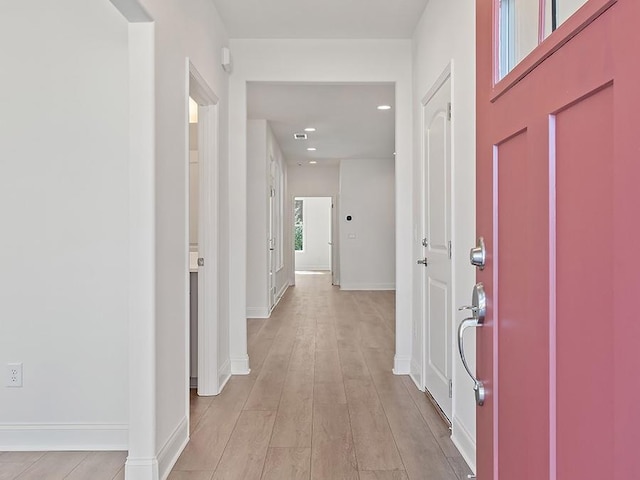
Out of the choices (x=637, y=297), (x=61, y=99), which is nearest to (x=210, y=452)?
(x=61, y=99)

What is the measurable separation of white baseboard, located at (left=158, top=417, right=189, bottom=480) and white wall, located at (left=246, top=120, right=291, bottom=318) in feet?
13.3

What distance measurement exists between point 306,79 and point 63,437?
9.49 ft

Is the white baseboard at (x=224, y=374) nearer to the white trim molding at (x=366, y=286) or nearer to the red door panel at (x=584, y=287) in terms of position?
the red door panel at (x=584, y=287)

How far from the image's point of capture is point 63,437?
251 cm

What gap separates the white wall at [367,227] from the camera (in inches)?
390

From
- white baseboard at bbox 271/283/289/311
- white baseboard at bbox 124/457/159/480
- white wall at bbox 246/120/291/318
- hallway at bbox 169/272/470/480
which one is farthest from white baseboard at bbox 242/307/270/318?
white baseboard at bbox 124/457/159/480

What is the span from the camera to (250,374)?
3.92 m

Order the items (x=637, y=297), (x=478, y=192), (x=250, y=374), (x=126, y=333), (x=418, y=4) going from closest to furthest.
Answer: (x=637, y=297) → (x=478, y=192) → (x=126, y=333) → (x=418, y=4) → (x=250, y=374)

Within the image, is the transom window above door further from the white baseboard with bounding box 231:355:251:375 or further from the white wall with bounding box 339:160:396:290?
the white wall with bounding box 339:160:396:290

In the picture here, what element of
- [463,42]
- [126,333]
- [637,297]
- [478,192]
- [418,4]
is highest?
[418,4]

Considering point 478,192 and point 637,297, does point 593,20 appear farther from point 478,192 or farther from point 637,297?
point 478,192

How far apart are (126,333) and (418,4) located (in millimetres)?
2710

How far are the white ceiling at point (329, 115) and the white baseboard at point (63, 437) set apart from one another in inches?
112

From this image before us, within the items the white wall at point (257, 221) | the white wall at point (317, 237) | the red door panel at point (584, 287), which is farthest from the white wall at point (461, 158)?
the white wall at point (317, 237)
